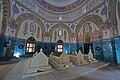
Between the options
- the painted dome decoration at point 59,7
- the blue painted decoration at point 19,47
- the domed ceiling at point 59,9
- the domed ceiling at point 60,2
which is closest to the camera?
the blue painted decoration at point 19,47

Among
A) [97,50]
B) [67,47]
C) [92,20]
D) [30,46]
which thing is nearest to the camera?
[97,50]

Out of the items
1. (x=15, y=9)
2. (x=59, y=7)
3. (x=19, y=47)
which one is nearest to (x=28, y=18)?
(x=15, y=9)

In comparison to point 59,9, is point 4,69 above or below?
below

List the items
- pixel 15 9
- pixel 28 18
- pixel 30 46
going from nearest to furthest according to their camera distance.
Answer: pixel 15 9 < pixel 28 18 < pixel 30 46

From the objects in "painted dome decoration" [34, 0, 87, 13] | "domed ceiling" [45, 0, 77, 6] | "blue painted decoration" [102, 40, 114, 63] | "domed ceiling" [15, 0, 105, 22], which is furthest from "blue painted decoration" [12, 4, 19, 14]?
"blue painted decoration" [102, 40, 114, 63]

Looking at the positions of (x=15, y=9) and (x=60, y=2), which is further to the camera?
(x=60, y=2)

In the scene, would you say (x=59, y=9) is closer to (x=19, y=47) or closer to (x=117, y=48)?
(x=19, y=47)

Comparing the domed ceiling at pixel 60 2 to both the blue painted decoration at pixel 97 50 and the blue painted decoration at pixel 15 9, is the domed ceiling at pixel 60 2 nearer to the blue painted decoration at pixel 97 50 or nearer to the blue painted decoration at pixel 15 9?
the blue painted decoration at pixel 15 9

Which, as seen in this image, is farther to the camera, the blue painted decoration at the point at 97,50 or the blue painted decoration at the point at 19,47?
the blue painted decoration at the point at 19,47

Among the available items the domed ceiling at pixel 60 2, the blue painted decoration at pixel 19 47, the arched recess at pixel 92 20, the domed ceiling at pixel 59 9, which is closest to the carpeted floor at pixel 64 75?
the blue painted decoration at pixel 19 47

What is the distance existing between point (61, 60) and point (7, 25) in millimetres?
8877

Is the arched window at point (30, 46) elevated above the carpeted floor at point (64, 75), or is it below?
above

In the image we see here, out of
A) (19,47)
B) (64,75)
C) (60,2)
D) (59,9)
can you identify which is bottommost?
(64,75)

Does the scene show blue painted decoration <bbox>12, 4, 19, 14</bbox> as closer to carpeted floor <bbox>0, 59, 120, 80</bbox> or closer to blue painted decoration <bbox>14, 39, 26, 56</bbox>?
blue painted decoration <bbox>14, 39, 26, 56</bbox>
